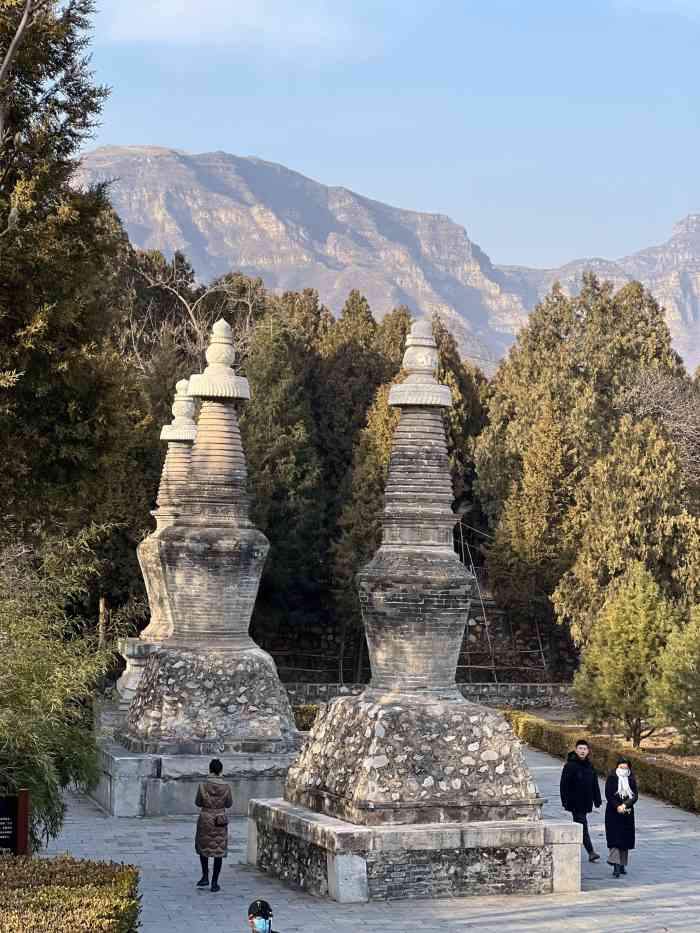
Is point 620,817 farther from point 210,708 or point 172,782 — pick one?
point 172,782

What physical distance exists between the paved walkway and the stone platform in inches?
46.0

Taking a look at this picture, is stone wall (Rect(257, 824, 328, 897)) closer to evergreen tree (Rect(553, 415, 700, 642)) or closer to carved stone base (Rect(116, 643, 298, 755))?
carved stone base (Rect(116, 643, 298, 755))

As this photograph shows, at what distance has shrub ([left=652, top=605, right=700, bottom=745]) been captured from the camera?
28.9 m

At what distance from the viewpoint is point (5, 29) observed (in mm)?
18344

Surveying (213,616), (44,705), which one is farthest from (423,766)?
(213,616)

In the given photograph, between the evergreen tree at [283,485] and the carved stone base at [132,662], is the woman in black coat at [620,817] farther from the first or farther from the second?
the evergreen tree at [283,485]

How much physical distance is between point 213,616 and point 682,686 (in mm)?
11516

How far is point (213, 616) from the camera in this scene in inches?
856

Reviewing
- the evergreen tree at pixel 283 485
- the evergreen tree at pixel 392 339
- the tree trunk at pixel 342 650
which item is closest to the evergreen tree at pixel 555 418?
the evergreen tree at pixel 392 339

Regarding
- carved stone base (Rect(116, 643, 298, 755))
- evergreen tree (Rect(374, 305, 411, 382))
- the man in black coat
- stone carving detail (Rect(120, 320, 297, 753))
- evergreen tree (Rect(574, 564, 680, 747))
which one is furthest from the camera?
evergreen tree (Rect(374, 305, 411, 382))

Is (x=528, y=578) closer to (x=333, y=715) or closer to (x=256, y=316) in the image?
(x=256, y=316)

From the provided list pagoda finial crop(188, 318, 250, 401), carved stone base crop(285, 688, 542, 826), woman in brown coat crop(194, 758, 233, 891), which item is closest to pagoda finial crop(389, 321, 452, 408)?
carved stone base crop(285, 688, 542, 826)

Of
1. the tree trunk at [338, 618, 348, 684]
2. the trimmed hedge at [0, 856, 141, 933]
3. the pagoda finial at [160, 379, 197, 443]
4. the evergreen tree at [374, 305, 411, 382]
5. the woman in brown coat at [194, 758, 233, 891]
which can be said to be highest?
the evergreen tree at [374, 305, 411, 382]

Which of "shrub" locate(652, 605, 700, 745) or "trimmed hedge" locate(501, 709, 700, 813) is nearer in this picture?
"trimmed hedge" locate(501, 709, 700, 813)
